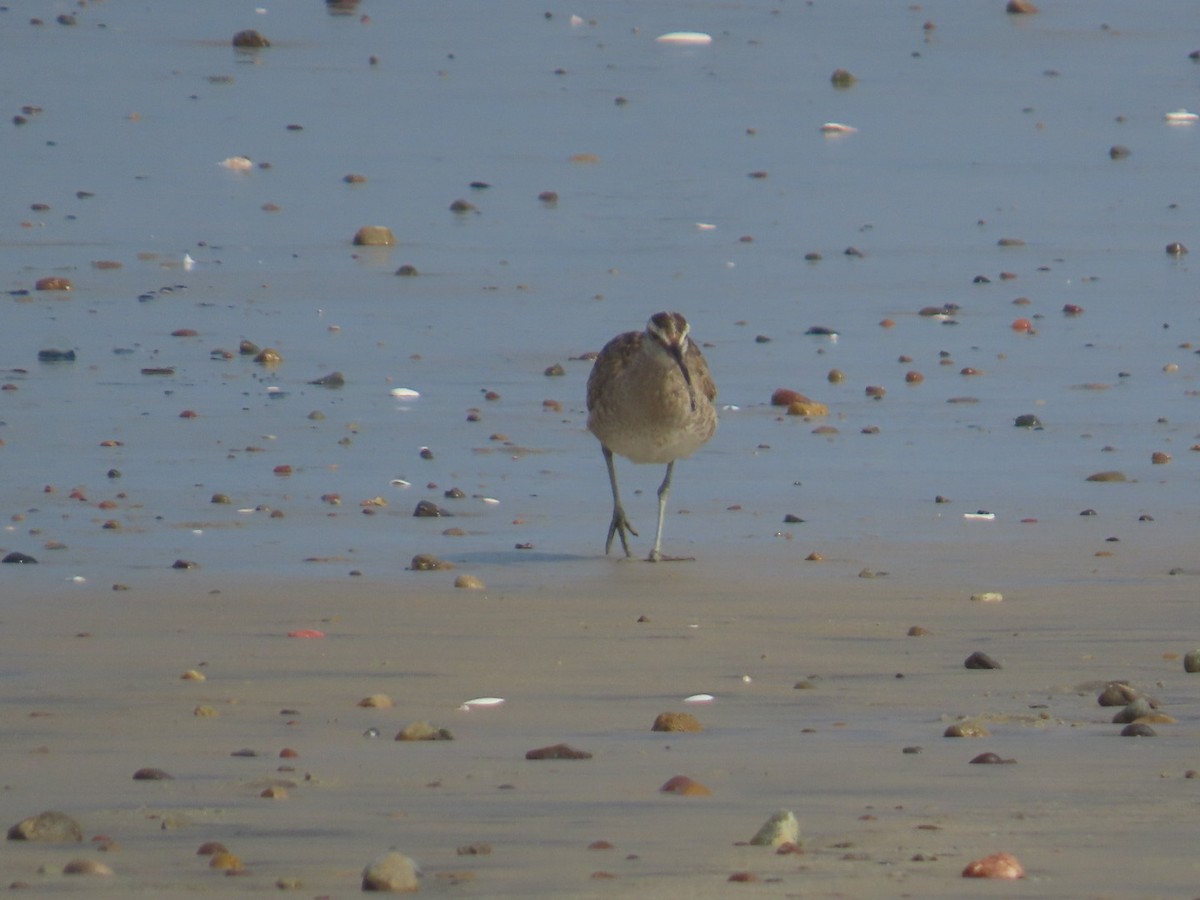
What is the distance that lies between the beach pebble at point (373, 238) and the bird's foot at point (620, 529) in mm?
5674

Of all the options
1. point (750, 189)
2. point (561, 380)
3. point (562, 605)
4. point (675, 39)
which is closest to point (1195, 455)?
point (561, 380)

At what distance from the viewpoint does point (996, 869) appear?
12.9 ft

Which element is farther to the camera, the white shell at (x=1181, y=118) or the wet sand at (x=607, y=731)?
the white shell at (x=1181, y=118)

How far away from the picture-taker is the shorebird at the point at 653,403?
30.7ft

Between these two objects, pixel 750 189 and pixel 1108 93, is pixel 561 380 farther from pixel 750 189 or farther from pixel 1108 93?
pixel 1108 93

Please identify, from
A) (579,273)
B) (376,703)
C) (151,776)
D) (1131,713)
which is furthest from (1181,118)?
(151,776)

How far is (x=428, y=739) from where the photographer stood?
17.4 feet

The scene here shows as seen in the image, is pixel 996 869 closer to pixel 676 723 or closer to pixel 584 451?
pixel 676 723

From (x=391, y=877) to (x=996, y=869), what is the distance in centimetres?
98

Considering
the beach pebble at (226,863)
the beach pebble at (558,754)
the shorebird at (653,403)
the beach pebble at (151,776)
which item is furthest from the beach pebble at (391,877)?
the shorebird at (653,403)

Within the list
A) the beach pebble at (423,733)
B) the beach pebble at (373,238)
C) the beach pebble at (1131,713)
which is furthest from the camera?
the beach pebble at (373,238)

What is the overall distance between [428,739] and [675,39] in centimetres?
1662

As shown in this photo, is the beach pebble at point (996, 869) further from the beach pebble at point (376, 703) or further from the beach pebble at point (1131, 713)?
the beach pebble at point (376, 703)

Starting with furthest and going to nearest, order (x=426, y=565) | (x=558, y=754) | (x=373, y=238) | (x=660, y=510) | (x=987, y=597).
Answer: (x=373, y=238) < (x=660, y=510) < (x=426, y=565) < (x=987, y=597) < (x=558, y=754)
